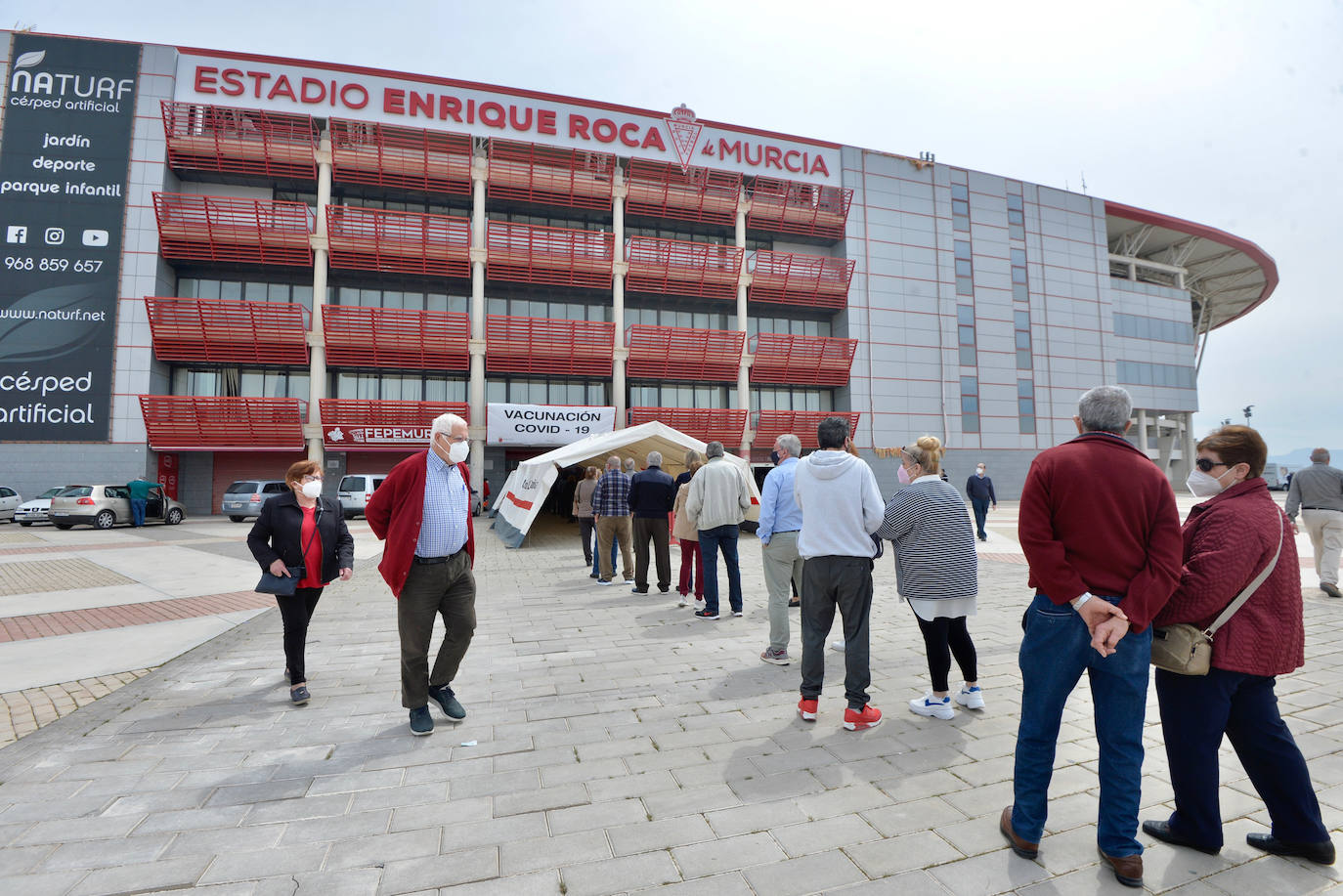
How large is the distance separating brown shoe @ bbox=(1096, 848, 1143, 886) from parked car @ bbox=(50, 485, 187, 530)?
2448 centimetres

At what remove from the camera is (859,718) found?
3.72 m

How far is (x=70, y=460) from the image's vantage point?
2197 centimetres

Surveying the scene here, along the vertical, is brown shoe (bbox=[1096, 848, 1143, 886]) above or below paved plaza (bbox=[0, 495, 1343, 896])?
above

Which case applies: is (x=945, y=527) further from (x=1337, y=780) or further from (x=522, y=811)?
(x=522, y=811)

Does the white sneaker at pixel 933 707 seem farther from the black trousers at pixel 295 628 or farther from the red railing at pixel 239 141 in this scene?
the red railing at pixel 239 141

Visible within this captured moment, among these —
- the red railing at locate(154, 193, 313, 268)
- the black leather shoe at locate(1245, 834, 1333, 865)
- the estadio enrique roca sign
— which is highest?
the estadio enrique roca sign

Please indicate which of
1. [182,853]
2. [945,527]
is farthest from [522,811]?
[945,527]

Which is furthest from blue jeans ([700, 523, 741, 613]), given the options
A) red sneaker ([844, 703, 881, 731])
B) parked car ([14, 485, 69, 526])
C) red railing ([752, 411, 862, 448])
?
parked car ([14, 485, 69, 526])

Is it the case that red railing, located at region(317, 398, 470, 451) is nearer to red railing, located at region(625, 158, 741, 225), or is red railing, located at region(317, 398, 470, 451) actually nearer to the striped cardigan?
red railing, located at region(625, 158, 741, 225)

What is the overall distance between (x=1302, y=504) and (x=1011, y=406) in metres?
27.0

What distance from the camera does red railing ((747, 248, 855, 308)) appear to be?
96.5 ft

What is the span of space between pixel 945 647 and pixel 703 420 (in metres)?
24.1

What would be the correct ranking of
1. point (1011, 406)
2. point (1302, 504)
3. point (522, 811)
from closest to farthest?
point (522, 811) < point (1302, 504) < point (1011, 406)

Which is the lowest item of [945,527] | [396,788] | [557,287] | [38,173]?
[396,788]
